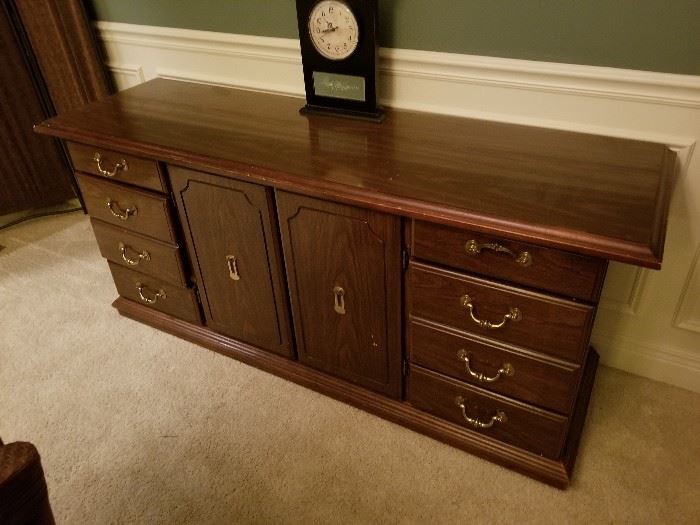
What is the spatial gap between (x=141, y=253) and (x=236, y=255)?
1.25ft

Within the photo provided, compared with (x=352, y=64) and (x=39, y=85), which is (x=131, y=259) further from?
(x=39, y=85)

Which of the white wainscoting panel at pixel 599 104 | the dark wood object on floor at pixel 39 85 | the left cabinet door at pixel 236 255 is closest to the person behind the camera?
the white wainscoting panel at pixel 599 104

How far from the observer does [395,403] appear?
4.63 feet

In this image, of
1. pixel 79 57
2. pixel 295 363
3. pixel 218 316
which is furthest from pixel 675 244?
pixel 79 57

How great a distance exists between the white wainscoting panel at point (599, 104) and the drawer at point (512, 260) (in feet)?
1.49

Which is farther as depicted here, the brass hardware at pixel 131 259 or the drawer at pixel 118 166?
the brass hardware at pixel 131 259

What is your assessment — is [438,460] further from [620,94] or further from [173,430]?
[620,94]

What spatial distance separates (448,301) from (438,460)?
0.44 m

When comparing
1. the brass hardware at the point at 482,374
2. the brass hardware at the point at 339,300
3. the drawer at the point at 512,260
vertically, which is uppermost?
the drawer at the point at 512,260

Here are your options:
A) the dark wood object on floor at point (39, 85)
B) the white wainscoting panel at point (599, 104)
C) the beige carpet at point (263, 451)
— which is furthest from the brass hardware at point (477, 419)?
the dark wood object on floor at point (39, 85)

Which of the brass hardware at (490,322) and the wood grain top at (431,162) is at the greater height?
the wood grain top at (431,162)

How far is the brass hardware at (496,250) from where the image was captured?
100 cm

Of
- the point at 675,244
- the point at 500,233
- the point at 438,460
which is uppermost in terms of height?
the point at 500,233

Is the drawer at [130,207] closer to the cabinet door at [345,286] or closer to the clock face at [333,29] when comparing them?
the cabinet door at [345,286]
